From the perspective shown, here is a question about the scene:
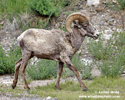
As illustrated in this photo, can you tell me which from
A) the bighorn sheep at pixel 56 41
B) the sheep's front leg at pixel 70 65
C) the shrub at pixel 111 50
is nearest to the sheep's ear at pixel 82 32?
the bighorn sheep at pixel 56 41

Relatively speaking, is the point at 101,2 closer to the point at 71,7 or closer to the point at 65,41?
the point at 71,7

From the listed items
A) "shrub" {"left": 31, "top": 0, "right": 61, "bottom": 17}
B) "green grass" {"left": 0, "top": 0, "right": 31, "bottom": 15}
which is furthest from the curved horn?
"green grass" {"left": 0, "top": 0, "right": 31, "bottom": 15}

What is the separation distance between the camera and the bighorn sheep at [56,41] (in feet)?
20.8

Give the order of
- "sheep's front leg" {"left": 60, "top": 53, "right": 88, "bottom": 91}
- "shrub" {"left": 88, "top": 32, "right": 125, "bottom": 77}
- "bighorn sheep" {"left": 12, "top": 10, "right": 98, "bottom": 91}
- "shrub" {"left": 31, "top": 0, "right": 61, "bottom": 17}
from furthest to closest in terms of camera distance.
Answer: "shrub" {"left": 31, "top": 0, "right": 61, "bottom": 17} → "shrub" {"left": 88, "top": 32, "right": 125, "bottom": 77} → "bighorn sheep" {"left": 12, "top": 10, "right": 98, "bottom": 91} → "sheep's front leg" {"left": 60, "top": 53, "right": 88, "bottom": 91}

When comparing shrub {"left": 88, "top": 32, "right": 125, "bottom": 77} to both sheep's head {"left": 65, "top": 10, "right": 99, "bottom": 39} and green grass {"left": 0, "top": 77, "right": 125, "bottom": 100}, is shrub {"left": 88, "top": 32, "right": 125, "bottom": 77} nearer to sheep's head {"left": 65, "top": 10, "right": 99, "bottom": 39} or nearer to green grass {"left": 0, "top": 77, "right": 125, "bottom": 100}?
green grass {"left": 0, "top": 77, "right": 125, "bottom": 100}

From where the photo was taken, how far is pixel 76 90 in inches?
255

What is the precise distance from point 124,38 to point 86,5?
14.2ft

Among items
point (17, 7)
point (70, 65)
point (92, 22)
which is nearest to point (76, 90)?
point (70, 65)

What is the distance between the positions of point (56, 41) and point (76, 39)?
641 mm

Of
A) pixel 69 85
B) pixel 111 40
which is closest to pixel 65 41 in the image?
pixel 69 85

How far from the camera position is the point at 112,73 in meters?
7.80

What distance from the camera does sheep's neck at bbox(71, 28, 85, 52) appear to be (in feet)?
21.3

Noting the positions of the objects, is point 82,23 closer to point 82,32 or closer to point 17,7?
point 82,32

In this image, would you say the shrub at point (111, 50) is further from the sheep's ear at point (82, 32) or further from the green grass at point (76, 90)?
the sheep's ear at point (82, 32)
